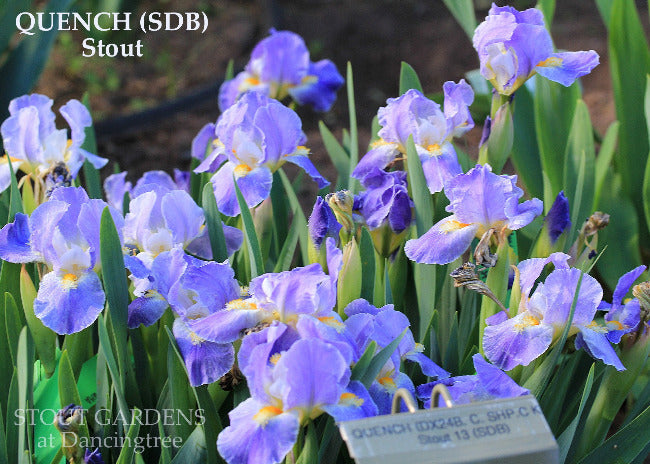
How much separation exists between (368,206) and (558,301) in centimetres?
31

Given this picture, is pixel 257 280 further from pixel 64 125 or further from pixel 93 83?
pixel 93 83

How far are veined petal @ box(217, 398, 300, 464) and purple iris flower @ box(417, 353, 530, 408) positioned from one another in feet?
0.67

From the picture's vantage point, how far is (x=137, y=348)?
3.35ft

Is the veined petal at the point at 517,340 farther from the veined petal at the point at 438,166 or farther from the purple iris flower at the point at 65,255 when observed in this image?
the purple iris flower at the point at 65,255

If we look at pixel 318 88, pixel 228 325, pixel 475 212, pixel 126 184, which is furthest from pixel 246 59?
pixel 228 325

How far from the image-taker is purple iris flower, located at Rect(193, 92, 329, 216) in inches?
42.4

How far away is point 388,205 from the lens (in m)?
1.05

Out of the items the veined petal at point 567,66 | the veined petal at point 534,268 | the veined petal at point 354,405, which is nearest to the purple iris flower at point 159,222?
the veined petal at point 354,405

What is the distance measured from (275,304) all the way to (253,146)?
0.34m

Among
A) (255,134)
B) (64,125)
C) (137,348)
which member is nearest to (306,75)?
(255,134)

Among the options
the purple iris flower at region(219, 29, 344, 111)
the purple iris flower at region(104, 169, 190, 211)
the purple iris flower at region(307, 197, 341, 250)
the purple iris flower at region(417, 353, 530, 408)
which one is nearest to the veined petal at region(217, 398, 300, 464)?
the purple iris flower at region(417, 353, 530, 408)

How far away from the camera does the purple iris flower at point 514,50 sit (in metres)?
1.09

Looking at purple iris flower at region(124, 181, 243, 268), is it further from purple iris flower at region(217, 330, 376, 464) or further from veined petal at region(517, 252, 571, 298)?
veined petal at region(517, 252, 571, 298)

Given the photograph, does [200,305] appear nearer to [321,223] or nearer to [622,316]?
[321,223]
